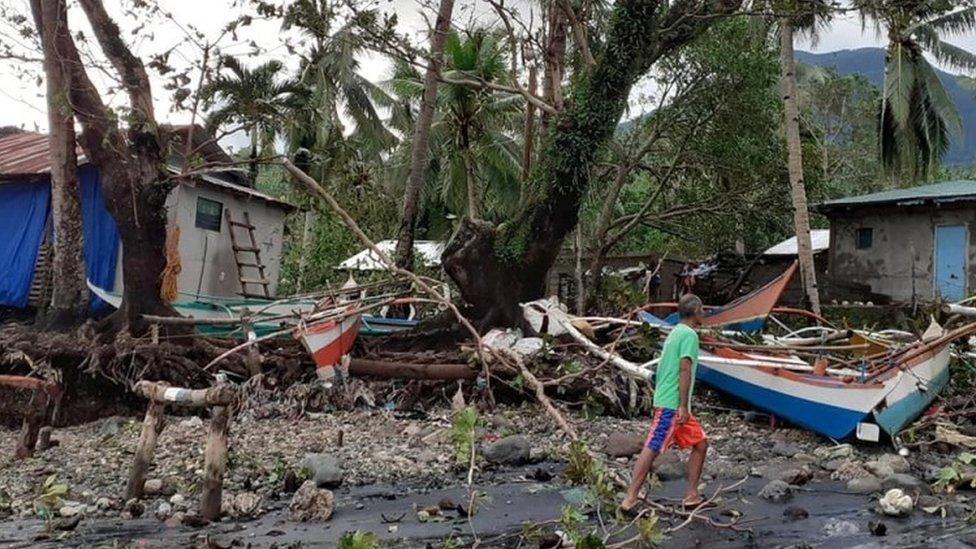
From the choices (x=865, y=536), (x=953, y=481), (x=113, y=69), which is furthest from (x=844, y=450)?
(x=113, y=69)

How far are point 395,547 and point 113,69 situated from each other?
899cm

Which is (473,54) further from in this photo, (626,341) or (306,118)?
(626,341)

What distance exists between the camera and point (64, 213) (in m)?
12.5

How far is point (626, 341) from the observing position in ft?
33.8

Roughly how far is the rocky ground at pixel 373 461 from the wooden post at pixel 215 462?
13 cm

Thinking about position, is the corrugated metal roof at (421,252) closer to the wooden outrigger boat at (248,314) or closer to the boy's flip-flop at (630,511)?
the wooden outrigger boat at (248,314)

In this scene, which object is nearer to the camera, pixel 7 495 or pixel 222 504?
pixel 222 504

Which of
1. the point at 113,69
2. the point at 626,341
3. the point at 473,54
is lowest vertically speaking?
the point at 626,341

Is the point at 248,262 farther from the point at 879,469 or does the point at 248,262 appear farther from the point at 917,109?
the point at 917,109

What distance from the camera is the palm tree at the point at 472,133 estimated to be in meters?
20.6

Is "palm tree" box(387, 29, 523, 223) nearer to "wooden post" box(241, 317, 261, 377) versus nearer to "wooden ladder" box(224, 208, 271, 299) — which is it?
"wooden ladder" box(224, 208, 271, 299)

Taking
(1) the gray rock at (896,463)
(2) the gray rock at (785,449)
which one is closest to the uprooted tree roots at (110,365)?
(2) the gray rock at (785,449)

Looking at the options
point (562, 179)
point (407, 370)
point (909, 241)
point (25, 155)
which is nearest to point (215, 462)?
point (407, 370)

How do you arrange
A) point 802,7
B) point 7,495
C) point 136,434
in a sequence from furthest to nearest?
point 802,7 → point 136,434 → point 7,495
